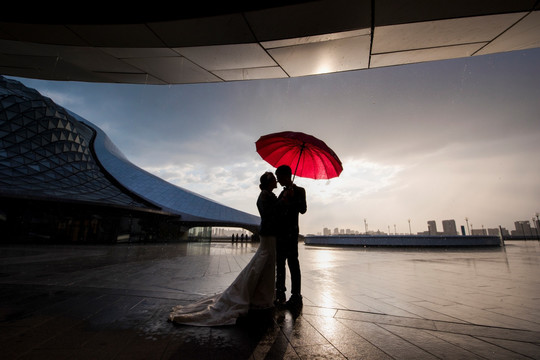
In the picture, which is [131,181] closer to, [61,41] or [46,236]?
[46,236]

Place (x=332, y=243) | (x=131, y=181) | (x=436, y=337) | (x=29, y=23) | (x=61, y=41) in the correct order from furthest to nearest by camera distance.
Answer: (x=131, y=181)
(x=332, y=243)
(x=61, y=41)
(x=29, y=23)
(x=436, y=337)

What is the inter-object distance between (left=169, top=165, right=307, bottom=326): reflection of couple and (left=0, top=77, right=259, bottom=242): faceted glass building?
21519 millimetres

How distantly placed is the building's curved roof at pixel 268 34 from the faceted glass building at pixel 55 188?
20.1m

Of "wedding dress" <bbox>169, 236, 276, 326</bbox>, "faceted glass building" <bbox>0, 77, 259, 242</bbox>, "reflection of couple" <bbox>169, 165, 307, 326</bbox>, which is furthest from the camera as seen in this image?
"faceted glass building" <bbox>0, 77, 259, 242</bbox>

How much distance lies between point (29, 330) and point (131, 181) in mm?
39608

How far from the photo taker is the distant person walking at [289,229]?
3.26 m

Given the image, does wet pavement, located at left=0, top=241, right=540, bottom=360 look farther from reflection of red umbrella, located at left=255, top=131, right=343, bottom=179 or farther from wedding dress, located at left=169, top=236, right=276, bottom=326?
reflection of red umbrella, located at left=255, top=131, right=343, bottom=179

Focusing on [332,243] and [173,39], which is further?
[332,243]

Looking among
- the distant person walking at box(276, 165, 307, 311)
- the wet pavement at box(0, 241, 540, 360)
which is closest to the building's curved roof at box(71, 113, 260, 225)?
the wet pavement at box(0, 241, 540, 360)

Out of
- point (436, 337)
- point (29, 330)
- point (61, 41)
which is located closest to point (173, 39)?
point (61, 41)

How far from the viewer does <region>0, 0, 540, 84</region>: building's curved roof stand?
2578 millimetres

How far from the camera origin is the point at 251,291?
299 centimetres

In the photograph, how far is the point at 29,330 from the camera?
2260mm

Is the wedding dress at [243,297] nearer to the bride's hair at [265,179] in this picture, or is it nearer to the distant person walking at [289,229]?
the bride's hair at [265,179]
